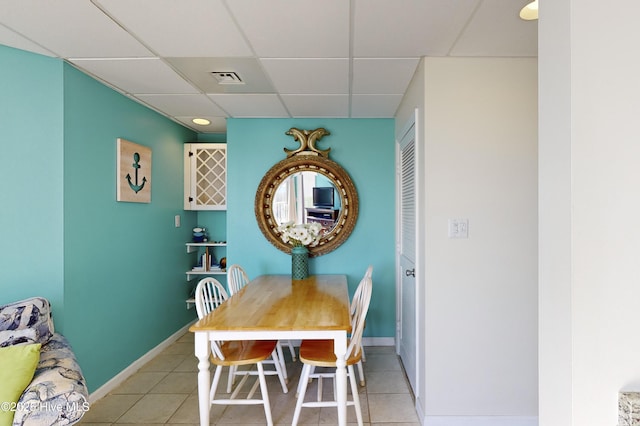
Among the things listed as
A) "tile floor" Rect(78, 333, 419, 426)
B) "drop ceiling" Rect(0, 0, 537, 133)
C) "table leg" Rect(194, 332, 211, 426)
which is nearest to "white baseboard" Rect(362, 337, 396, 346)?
"tile floor" Rect(78, 333, 419, 426)

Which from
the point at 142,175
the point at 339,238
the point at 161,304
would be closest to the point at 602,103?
the point at 339,238

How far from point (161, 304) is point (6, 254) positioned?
1473 mm

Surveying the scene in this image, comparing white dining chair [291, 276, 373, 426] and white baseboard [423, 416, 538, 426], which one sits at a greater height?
white dining chair [291, 276, 373, 426]

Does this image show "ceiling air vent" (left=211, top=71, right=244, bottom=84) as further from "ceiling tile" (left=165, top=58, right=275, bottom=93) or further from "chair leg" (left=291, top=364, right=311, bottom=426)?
"chair leg" (left=291, top=364, right=311, bottom=426)

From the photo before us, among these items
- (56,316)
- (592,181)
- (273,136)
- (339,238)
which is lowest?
(56,316)

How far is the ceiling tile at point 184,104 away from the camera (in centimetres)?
284

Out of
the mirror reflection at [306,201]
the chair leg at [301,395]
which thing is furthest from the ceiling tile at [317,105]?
the chair leg at [301,395]

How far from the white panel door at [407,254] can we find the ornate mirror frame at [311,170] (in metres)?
0.49

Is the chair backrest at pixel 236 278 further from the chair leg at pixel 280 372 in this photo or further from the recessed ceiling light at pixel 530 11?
the recessed ceiling light at pixel 530 11

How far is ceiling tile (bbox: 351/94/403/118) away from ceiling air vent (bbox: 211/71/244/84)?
92 cm

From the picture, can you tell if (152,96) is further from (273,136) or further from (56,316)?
(56,316)

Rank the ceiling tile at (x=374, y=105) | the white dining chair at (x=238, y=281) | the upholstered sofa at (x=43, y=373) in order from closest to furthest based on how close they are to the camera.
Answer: the upholstered sofa at (x=43, y=373)
the white dining chair at (x=238, y=281)
the ceiling tile at (x=374, y=105)

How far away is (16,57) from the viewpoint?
2061 mm

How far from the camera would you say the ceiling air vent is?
2.35 meters
